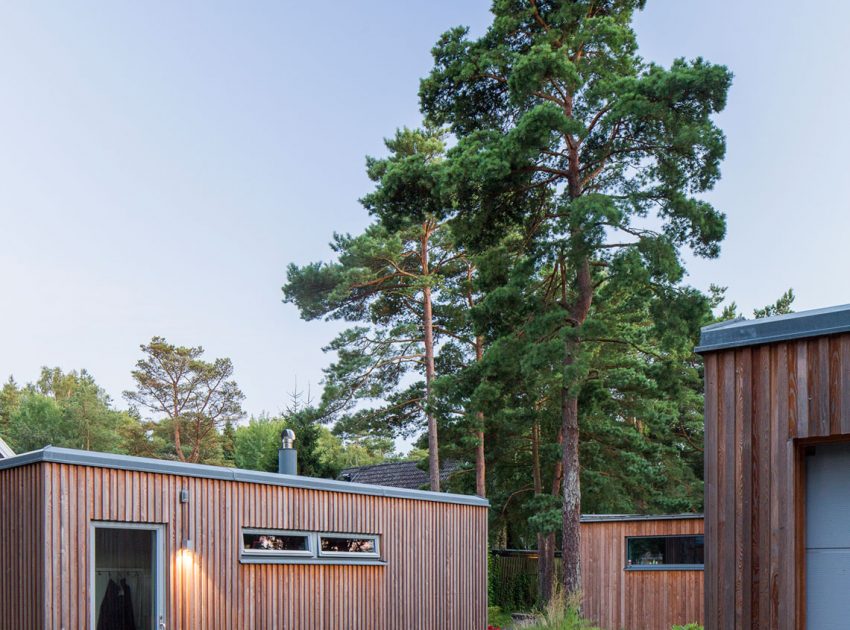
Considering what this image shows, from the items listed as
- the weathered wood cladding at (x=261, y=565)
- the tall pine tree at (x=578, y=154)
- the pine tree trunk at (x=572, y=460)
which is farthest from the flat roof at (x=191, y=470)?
the tall pine tree at (x=578, y=154)

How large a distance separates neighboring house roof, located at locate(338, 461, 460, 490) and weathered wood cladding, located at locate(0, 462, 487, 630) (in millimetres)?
11045

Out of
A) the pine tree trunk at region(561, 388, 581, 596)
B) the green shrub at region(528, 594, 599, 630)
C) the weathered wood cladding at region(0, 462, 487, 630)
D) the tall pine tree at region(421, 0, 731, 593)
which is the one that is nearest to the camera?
the weathered wood cladding at region(0, 462, 487, 630)

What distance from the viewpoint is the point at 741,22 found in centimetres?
1933

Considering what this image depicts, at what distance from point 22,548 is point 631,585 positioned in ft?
30.9

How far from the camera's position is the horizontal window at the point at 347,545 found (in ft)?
31.3

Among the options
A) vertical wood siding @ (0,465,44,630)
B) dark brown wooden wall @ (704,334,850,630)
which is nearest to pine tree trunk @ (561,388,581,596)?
vertical wood siding @ (0,465,44,630)

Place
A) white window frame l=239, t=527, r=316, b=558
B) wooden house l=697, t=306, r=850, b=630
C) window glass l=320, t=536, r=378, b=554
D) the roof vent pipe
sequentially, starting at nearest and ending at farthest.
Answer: wooden house l=697, t=306, r=850, b=630, white window frame l=239, t=527, r=316, b=558, window glass l=320, t=536, r=378, b=554, the roof vent pipe

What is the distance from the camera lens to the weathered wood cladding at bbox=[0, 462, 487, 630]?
23.7ft

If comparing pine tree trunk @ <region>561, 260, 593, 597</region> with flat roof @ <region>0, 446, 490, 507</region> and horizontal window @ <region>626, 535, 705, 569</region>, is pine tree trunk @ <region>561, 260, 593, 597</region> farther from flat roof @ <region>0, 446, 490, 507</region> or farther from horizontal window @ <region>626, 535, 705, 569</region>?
flat roof @ <region>0, 446, 490, 507</region>

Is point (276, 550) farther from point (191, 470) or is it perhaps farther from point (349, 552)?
point (191, 470)

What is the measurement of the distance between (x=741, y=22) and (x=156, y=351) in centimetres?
2542

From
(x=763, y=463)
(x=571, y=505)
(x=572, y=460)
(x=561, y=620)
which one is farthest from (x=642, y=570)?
(x=763, y=463)

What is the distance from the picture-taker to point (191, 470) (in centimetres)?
824

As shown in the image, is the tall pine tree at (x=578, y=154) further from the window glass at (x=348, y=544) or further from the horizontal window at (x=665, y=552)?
the window glass at (x=348, y=544)
